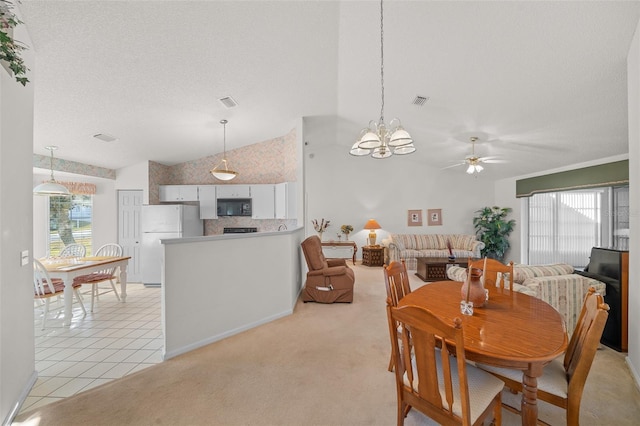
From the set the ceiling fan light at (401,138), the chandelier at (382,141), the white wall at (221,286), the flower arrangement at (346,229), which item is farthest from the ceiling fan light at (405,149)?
the flower arrangement at (346,229)

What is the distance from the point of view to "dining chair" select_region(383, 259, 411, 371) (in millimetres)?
2092

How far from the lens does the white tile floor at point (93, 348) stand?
7.40 feet

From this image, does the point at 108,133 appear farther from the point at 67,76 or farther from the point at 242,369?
the point at 242,369

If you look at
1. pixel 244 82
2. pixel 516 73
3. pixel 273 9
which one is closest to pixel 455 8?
pixel 516 73

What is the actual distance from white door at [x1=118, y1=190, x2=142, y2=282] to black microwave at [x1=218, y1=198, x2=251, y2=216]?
5.94 feet

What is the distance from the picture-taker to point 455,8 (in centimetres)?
230

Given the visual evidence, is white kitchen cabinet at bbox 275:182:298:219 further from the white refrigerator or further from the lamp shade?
the lamp shade

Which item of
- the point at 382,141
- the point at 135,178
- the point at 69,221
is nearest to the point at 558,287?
the point at 382,141

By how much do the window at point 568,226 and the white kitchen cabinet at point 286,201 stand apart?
5764mm

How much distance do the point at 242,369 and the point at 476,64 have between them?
3932 mm

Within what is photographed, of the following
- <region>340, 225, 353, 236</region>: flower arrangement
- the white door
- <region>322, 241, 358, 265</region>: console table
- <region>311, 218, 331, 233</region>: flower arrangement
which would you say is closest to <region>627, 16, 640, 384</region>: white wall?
<region>322, 241, 358, 265</region>: console table

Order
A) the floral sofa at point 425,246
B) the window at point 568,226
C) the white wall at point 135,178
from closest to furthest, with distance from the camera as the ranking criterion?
the white wall at point 135,178, the window at point 568,226, the floral sofa at point 425,246

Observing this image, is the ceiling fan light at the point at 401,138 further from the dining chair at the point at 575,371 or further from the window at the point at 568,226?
the window at the point at 568,226

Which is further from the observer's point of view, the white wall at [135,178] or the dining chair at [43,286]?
the white wall at [135,178]
